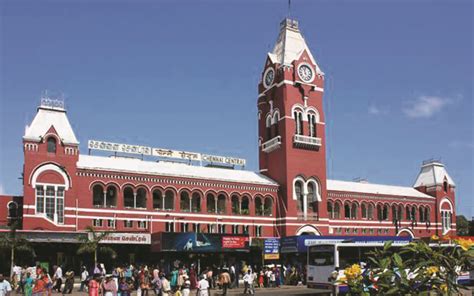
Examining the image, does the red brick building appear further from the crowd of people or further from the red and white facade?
the crowd of people

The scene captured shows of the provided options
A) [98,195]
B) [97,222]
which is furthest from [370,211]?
[97,222]

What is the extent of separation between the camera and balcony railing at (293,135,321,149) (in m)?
56.5

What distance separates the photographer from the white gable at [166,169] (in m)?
48.0

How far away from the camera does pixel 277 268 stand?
4481 cm

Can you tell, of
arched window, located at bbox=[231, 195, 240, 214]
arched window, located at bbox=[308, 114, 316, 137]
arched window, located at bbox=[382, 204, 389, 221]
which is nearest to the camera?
arched window, located at bbox=[231, 195, 240, 214]

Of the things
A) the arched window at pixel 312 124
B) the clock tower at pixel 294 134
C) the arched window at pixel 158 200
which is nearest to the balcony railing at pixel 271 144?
the clock tower at pixel 294 134

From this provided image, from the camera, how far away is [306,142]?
5712 centimetres

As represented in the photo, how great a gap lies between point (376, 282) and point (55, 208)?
134ft

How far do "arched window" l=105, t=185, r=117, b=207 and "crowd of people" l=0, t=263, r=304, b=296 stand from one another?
749 cm

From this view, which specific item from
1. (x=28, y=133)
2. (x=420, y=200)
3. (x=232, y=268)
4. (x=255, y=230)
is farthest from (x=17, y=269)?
(x=420, y=200)

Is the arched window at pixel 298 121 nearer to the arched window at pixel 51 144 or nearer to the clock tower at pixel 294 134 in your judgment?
the clock tower at pixel 294 134

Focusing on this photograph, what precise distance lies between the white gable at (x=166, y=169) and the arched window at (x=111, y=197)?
181 centimetres

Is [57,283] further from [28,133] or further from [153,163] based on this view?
[153,163]

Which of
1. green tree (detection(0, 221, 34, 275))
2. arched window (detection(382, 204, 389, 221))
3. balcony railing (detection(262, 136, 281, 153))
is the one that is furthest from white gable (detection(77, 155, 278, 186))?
arched window (detection(382, 204, 389, 221))
